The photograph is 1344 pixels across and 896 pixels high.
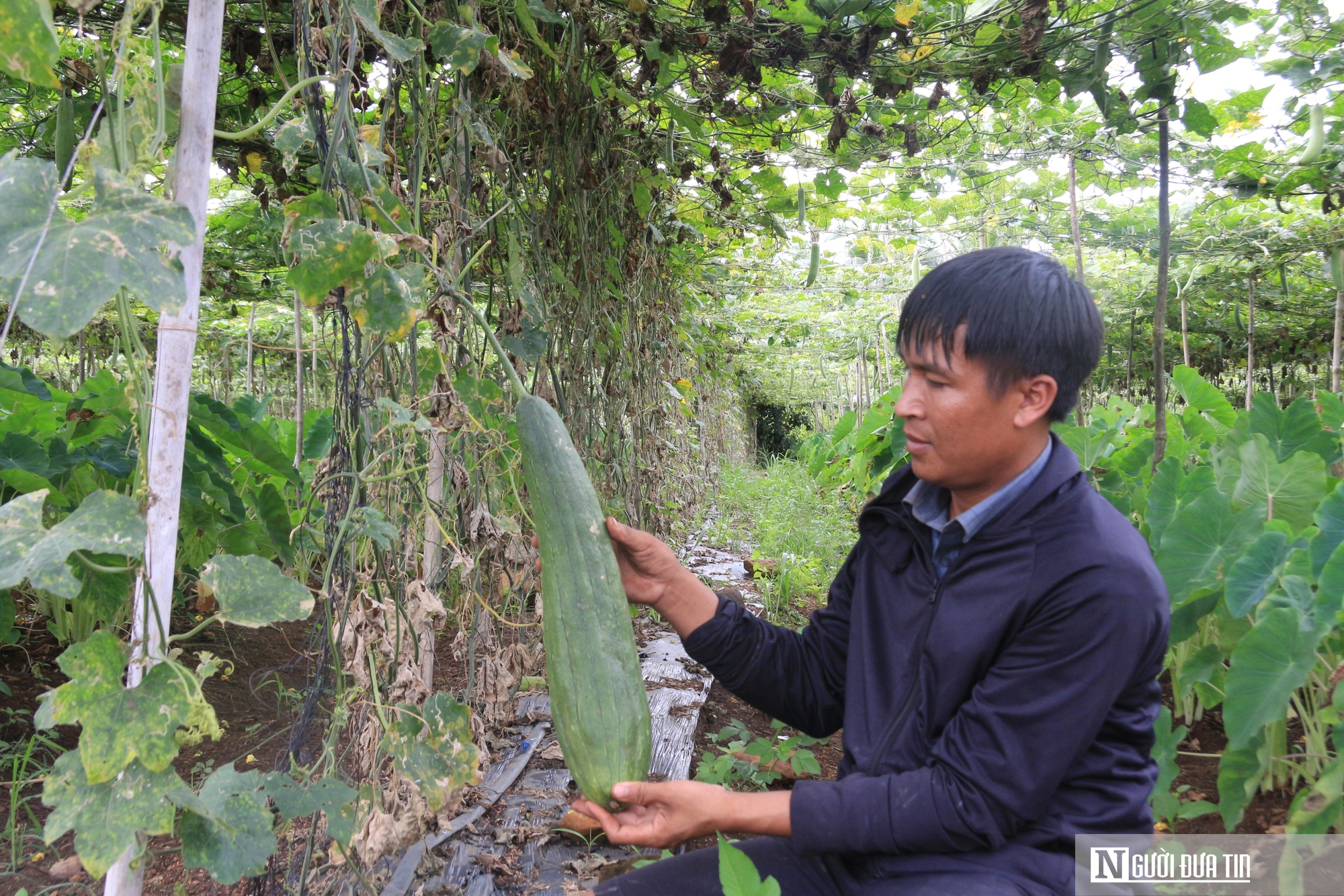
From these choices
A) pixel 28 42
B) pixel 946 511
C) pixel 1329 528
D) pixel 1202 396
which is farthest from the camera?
pixel 1202 396

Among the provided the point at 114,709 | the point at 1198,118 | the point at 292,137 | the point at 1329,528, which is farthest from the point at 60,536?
the point at 1198,118

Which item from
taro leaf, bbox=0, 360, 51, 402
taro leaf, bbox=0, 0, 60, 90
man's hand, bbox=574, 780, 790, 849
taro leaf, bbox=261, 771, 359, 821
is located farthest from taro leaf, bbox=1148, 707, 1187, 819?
taro leaf, bbox=0, 360, 51, 402

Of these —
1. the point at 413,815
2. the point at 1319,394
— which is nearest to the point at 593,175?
the point at 413,815

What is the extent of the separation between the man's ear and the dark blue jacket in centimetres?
11

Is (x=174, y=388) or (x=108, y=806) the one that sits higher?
(x=174, y=388)

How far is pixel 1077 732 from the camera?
4.01 feet

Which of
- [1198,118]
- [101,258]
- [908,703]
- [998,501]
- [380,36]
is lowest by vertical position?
[908,703]

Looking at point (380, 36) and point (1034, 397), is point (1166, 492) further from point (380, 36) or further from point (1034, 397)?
point (380, 36)

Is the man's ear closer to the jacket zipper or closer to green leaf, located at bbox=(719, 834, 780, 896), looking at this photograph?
the jacket zipper

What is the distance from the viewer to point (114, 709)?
872 millimetres

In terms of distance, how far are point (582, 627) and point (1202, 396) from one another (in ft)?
14.7

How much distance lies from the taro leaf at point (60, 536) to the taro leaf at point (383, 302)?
0.44m

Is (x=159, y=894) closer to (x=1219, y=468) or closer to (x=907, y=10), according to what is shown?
(x=907, y=10)

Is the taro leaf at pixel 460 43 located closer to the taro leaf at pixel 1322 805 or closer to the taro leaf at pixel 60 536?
the taro leaf at pixel 60 536
